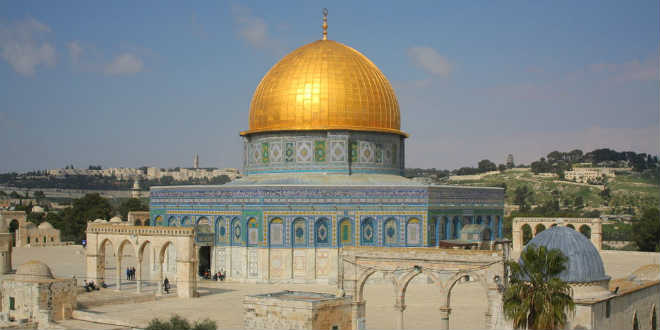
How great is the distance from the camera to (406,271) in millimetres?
20172

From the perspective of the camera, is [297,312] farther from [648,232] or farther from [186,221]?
[648,232]

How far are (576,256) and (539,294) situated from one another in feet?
7.87

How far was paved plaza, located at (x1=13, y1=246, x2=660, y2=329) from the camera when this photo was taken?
2094cm

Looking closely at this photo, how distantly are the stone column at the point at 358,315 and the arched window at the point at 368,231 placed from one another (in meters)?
9.76

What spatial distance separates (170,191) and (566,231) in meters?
18.8

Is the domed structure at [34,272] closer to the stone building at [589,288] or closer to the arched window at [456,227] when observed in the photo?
the stone building at [589,288]

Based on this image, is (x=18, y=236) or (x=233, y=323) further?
(x=18, y=236)

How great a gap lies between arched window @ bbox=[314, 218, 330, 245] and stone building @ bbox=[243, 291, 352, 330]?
10567 millimetres

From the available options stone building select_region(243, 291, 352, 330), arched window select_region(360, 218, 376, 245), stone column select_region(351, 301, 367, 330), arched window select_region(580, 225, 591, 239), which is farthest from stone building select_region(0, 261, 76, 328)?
arched window select_region(580, 225, 591, 239)

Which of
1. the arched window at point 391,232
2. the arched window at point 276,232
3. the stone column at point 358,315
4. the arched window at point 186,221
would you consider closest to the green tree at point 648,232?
the arched window at point 391,232

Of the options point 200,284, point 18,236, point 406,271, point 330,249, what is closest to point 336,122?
point 330,249

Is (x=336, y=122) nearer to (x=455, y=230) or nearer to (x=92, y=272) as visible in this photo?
(x=455, y=230)

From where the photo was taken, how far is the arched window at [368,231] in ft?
98.5

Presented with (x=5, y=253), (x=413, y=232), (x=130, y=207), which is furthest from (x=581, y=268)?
(x=130, y=207)
